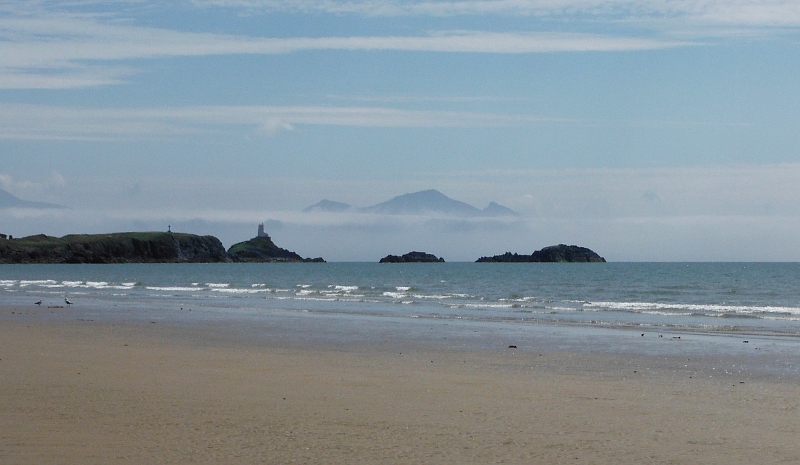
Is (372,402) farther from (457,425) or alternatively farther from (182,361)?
(182,361)

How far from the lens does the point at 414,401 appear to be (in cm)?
1128

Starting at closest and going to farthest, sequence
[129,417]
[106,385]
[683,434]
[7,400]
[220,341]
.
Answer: [683,434]
[129,417]
[7,400]
[106,385]
[220,341]

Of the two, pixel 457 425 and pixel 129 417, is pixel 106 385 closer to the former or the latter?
pixel 129 417

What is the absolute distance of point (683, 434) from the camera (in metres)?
9.27

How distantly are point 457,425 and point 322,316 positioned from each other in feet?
75.9

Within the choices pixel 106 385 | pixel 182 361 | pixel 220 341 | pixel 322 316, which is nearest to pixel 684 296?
pixel 322 316

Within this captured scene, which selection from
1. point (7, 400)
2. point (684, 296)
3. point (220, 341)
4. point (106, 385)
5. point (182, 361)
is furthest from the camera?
point (684, 296)

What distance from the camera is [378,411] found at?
10.5 m

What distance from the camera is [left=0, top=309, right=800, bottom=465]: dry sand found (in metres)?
8.34

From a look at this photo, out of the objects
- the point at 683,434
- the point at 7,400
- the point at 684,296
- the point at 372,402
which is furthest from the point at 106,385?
the point at 684,296

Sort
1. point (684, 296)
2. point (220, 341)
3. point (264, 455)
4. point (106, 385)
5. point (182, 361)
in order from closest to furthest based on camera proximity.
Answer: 1. point (264, 455)
2. point (106, 385)
3. point (182, 361)
4. point (220, 341)
5. point (684, 296)

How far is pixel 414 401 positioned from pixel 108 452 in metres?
4.40

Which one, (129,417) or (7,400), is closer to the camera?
(129,417)

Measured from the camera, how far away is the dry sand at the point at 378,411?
834 centimetres
